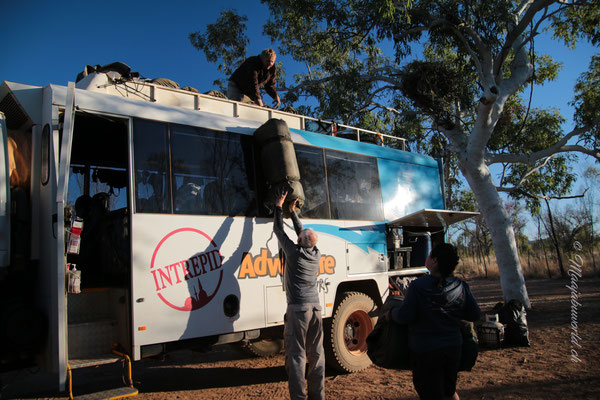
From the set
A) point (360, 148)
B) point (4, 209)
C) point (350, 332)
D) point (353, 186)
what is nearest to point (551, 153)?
point (360, 148)

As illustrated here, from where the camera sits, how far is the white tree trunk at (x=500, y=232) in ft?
35.4

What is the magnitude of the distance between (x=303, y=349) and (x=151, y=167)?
2.63 metres

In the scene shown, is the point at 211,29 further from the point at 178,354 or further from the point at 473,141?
the point at 178,354

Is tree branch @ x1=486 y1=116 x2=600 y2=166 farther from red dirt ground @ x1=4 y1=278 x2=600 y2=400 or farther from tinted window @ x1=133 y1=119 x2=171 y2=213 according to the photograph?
tinted window @ x1=133 y1=119 x2=171 y2=213

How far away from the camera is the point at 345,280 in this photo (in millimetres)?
6770

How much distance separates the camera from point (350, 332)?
23.3ft

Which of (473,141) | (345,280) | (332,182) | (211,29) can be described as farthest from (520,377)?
(211,29)

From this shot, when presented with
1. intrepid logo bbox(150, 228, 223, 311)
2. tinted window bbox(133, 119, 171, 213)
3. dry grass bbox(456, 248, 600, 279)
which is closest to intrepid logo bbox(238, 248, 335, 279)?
intrepid logo bbox(150, 228, 223, 311)

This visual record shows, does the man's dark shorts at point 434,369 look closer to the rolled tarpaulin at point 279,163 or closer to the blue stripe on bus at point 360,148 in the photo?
the rolled tarpaulin at point 279,163

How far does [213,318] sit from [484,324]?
17.3 ft

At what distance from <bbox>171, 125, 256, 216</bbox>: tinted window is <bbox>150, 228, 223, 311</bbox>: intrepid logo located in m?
0.35

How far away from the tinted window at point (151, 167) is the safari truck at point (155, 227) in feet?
0.05

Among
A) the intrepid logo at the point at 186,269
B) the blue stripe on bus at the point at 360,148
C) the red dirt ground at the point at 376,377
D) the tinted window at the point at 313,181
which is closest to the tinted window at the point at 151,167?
the intrepid logo at the point at 186,269

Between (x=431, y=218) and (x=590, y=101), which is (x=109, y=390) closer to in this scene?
(x=431, y=218)
